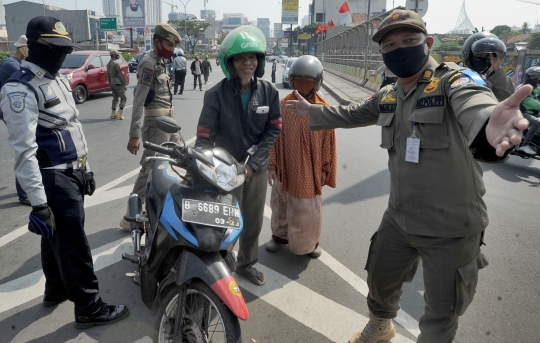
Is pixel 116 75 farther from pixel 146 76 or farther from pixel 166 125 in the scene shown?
pixel 166 125

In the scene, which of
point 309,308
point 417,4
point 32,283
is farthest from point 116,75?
point 309,308

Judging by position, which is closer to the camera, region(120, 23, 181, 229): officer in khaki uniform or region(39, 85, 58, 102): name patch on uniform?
region(39, 85, 58, 102): name patch on uniform

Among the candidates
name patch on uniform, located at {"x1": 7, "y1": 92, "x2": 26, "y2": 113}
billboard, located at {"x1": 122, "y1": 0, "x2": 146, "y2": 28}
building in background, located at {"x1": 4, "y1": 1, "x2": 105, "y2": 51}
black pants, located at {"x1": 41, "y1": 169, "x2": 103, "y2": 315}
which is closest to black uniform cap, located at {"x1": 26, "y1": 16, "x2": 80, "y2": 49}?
name patch on uniform, located at {"x1": 7, "y1": 92, "x2": 26, "y2": 113}

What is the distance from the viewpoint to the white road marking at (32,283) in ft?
10.0

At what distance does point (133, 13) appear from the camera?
7431 cm

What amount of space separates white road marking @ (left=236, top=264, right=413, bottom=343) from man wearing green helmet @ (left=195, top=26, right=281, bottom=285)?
521 mm

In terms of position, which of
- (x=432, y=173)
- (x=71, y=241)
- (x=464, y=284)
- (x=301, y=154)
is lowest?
(x=71, y=241)

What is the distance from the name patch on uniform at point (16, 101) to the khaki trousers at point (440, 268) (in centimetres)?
210

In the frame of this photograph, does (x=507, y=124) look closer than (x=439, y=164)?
Yes

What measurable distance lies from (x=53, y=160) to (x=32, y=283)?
1.33 meters

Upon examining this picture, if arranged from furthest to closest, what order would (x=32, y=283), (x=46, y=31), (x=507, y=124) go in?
(x=32, y=283) < (x=46, y=31) < (x=507, y=124)

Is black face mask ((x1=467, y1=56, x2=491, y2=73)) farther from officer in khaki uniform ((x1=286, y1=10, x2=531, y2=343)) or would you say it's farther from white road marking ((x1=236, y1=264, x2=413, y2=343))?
white road marking ((x1=236, y1=264, x2=413, y2=343))

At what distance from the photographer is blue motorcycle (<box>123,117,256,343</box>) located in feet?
6.63

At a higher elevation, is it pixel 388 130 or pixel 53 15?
A: pixel 53 15
